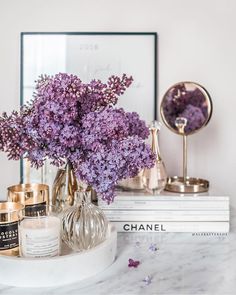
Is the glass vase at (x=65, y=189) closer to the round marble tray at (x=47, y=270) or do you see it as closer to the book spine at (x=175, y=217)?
the book spine at (x=175, y=217)

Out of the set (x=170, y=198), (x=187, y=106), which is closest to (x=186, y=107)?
(x=187, y=106)

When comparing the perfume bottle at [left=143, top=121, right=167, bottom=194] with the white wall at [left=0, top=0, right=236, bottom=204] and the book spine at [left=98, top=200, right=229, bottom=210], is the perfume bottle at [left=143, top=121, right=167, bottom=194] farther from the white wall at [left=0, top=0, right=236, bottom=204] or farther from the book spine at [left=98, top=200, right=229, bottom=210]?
the white wall at [left=0, top=0, right=236, bottom=204]

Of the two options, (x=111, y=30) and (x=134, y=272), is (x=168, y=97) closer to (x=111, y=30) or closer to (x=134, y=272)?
(x=111, y=30)

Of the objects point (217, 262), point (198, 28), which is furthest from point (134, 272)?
point (198, 28)

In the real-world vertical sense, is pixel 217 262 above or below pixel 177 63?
below

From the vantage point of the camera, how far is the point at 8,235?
0.82m

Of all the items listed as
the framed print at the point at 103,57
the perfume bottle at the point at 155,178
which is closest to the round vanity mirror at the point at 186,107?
the framed print at the point at 103,57

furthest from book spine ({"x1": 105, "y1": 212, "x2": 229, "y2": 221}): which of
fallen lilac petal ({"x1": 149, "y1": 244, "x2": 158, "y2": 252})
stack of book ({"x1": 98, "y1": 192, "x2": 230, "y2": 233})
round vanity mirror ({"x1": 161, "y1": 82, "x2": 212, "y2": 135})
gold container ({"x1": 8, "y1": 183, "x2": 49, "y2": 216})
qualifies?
round vanity mirror ({"x1": 161, "y1": 82, "x2": 212, "y2": 135})

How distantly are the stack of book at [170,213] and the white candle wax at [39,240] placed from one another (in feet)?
0.90

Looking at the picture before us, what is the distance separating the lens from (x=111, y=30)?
58.2 inches

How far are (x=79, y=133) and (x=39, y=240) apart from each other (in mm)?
236

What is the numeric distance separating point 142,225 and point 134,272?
26 cm

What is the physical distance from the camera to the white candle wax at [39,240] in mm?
800

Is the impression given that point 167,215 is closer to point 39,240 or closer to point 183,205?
point 183,205
